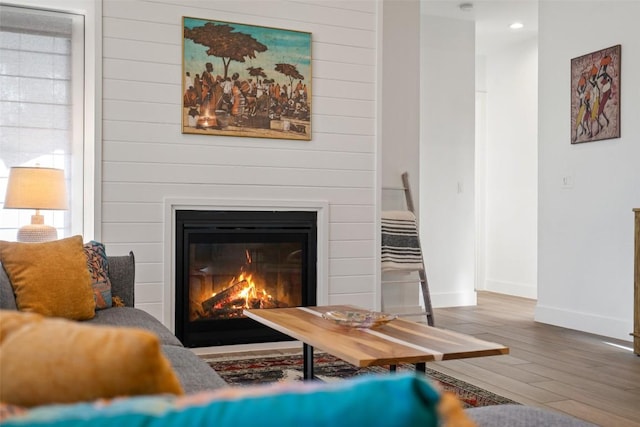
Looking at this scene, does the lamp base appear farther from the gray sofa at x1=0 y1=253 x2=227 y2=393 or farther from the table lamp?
the gray sofa at x1=0 y1=253 x2=227 y2=393

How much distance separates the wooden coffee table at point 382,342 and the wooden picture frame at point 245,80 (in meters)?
1.63

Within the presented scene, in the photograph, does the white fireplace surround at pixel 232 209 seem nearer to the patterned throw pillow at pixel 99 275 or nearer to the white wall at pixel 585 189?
the patterned throw pillow at pixel 99 275

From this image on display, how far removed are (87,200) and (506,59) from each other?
5.25 meters

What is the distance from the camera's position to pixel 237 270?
13.8 ft

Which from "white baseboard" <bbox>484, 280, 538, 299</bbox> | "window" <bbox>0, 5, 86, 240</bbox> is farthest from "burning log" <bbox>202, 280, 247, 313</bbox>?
"white baseboard" <bbox>484, 280, 538, 299</bbox>

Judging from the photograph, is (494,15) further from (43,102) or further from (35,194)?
(35,194)

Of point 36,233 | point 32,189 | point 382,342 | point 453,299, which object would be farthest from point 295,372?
point 453,299

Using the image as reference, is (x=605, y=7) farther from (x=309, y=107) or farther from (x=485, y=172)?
(x=485, y=172)

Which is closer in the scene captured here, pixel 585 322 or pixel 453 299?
pixel 585 322

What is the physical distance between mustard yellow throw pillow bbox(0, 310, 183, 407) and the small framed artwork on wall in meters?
4.64

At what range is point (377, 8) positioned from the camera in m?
4.48

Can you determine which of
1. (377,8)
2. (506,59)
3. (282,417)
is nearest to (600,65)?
(377,8)

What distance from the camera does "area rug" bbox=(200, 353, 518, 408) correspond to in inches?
123

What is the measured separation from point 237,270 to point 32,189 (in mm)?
1339
